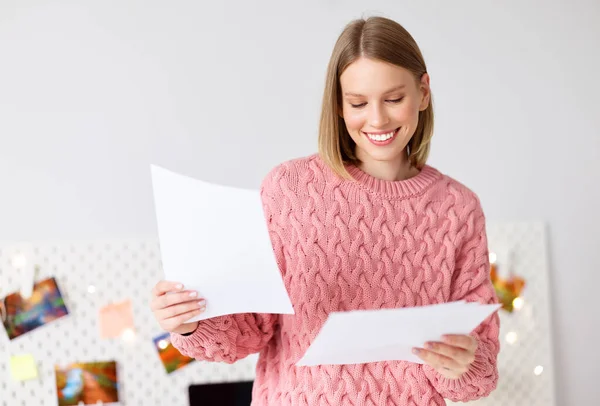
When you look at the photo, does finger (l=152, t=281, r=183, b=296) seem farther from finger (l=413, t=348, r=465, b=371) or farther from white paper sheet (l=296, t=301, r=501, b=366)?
finger (l=413, t=348, r=465, b=371)

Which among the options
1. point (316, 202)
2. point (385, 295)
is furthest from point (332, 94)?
point (385, 295)

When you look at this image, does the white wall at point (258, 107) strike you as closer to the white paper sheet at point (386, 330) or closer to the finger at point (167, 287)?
the finger at point (167, 287)

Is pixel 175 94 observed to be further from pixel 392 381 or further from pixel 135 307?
pixel 392 381

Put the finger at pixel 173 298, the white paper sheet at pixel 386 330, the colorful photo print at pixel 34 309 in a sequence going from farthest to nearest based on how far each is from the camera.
Result: the colorful photo print at pixel 34 309 < the finger at pixel 173 298 < the white paper sheet at pixel 386 330

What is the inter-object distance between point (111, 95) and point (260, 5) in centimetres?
53

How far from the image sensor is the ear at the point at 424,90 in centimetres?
121

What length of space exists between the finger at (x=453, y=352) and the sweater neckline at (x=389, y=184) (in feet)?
1.00

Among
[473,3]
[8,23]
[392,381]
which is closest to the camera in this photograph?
[392,381]

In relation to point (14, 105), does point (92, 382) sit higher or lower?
lower

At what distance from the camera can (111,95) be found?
→ 2.14 meters

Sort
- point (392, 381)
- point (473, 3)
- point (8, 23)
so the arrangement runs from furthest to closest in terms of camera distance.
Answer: point (473, 3) → point (8, 23) → point (392, 381)

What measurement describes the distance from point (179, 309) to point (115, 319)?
1.22m

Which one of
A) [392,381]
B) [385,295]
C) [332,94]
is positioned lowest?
[392,381]

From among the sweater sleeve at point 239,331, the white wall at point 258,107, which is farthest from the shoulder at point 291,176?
the white wall at point 258,107
